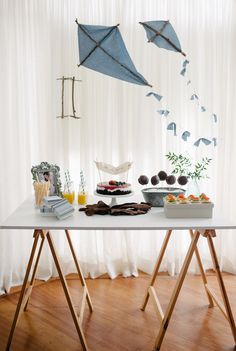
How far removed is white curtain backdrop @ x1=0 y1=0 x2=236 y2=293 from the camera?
119 inches

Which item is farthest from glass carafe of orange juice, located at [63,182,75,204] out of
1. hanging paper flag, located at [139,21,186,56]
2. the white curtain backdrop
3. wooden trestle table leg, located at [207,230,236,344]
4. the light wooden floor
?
hanging paper flag, located at [139,21,186,56]

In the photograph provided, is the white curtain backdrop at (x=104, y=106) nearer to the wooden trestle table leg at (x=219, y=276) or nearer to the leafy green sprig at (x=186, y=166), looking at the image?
the leafy green sprig at (x=186, y=166)

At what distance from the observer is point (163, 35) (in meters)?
2.81

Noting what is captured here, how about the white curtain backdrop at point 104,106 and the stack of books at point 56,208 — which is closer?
the stack of books at point 56,208

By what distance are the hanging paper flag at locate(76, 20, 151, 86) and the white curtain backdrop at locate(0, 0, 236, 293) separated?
25 centimetres

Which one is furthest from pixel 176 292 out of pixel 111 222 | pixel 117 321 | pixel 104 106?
pixel 104 106

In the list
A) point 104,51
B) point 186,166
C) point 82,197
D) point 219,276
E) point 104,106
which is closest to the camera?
point 219,276

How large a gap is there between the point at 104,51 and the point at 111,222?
4.22ft

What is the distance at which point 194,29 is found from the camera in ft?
10.2

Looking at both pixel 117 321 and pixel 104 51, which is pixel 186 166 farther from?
pixel 117 321

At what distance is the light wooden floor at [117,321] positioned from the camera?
2.34 m

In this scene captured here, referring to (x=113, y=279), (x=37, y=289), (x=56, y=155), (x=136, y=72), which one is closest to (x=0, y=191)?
(x=56, y=155)

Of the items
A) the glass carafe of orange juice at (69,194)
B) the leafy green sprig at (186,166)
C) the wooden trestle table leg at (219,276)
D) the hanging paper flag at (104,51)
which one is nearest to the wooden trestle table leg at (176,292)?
the wooden trestle table leg at (219,276)

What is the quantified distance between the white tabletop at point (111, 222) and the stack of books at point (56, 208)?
30mm
